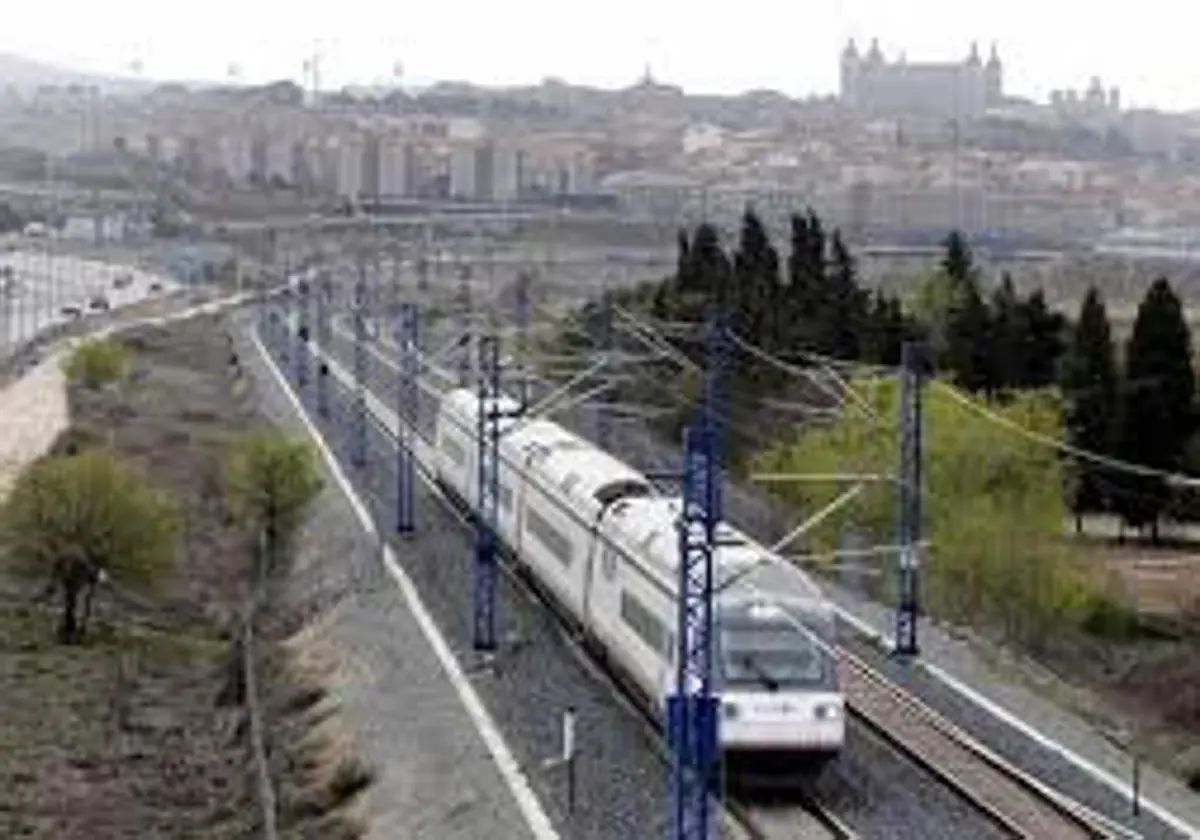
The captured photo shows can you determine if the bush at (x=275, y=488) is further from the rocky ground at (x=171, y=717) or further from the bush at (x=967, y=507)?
the bush at (x=967, y=507)

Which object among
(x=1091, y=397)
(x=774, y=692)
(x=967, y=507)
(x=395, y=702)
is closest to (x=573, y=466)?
(x=395, y=702)

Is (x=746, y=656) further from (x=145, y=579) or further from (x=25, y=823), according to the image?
(x=145, y=579)

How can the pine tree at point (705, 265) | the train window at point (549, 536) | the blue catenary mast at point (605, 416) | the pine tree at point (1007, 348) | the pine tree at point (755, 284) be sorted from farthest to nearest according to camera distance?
the pine tree at point (705, 265), the pine tree at point (755, 284), the pine tree at point (1007, 348), the blue catenary mast at point (605, 416), the train window at point (549, 536)

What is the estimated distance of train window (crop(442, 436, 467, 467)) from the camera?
45806 mm

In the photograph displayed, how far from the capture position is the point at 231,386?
94188 mm

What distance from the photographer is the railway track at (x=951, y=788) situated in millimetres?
22969

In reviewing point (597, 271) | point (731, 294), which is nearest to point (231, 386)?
point (731, 294)

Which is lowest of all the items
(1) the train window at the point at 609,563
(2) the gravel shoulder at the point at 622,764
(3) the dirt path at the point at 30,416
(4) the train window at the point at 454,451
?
(3) the dirt path at the point at 30,416

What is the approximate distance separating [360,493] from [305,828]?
27.9 metres

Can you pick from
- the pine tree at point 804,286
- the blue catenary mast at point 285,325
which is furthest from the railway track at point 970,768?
the blue catenary mast at point 285,325

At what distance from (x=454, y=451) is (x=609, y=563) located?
722 inches

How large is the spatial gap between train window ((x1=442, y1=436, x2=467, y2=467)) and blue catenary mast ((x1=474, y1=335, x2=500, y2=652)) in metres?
5.41

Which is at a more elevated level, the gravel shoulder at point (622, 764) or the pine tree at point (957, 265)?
the pine tree at point (957, 265)

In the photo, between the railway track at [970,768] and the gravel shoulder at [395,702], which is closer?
the railway track at [970,768]
